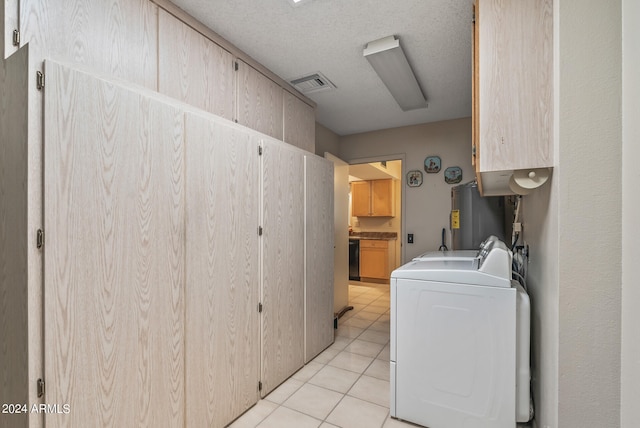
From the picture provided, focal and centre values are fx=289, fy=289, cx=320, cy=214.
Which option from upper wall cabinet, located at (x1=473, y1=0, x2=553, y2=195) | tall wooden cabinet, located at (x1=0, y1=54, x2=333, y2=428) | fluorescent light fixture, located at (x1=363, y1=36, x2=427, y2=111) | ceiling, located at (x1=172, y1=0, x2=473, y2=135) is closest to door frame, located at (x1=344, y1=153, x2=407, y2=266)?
fluorescent light fixture, located at (x1=363, y1=36, x2=427, y2=111)

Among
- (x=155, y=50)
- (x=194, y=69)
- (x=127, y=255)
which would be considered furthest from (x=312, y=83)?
(x=127, y=255)

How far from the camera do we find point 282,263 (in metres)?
2.30

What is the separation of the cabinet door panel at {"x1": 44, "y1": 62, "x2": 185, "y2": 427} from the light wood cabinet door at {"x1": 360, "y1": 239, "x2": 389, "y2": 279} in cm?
501

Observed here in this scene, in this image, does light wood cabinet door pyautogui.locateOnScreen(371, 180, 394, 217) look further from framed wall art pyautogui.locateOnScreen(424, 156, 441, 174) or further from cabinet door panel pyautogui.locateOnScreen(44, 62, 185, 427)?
cabinet door panel pyautogui.locateOnScreen(44, 62, 185, 427)

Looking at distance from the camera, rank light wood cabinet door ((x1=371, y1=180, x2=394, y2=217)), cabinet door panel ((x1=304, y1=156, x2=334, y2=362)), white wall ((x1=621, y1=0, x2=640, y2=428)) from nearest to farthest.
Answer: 1. white wall ((x1=621, y1=0, x2=640, y2=428))
2. cabinet door panel ((x1=304, y1=156, x2=334, y2=362))
3. light wood cabinet door ((x1=371, y1=180, x2=394, y2=217))

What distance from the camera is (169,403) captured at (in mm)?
1479

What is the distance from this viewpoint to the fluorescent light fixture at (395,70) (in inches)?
83.7

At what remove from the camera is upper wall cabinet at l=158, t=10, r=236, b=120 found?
1.71 m

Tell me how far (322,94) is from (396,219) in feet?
13.7

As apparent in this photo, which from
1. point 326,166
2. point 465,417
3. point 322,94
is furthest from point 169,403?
point 322,94

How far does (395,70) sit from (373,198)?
166 inches

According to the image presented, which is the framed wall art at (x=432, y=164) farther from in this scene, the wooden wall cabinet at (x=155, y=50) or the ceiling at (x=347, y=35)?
the wooden wall cabinet at (x=155, y=50)

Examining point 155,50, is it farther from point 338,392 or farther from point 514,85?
point 338,392

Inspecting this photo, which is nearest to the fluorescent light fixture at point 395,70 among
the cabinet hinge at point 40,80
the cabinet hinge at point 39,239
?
the cabinet hinge at point 40,80
